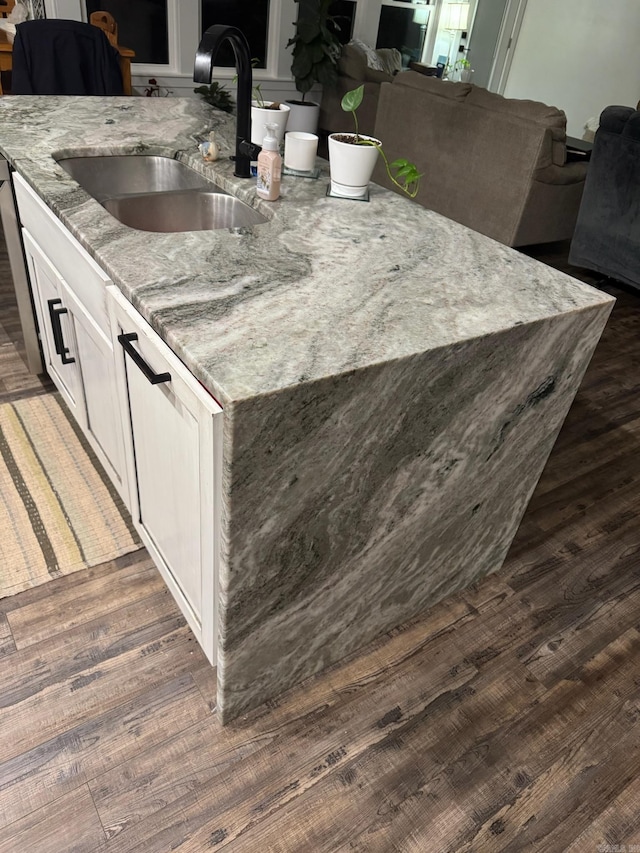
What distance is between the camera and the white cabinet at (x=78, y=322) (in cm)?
148

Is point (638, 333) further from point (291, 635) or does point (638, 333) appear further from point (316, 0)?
point (316, 0)

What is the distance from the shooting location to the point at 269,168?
5.10 ft

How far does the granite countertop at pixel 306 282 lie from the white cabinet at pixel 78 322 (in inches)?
3.1

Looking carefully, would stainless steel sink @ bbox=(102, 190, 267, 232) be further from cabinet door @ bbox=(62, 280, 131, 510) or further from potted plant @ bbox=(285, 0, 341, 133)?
potted plant @ bbox=(285, 0, 341, 133)

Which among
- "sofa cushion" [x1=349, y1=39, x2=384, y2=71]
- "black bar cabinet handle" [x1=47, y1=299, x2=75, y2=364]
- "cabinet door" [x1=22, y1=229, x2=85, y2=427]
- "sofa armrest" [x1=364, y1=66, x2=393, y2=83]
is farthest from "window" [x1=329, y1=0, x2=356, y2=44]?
"black bar cabinet handle" [x1=47, y1=299, x2=75, y2=364]

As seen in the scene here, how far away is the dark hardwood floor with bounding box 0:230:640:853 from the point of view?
1.26 meters

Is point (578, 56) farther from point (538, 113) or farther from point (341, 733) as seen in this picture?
point (341, 733)

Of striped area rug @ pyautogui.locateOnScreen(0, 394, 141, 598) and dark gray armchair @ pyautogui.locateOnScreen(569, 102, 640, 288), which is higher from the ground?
dark gray armchair @ pyautogui.locateOnScreen(569, 102, 640, 288)

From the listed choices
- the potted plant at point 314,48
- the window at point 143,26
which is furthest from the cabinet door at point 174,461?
the window at point 143,26

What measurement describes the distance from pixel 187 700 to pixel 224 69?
5.94 meters

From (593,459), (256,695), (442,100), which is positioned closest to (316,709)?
(256,695)

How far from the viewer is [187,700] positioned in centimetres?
145

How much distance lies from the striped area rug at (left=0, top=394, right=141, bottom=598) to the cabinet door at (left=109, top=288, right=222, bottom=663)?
0.32 metres

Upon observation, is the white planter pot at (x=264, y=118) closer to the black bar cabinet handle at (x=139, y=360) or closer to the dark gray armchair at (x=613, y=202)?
the black bar cabinet handle at (x=139, y=360)
